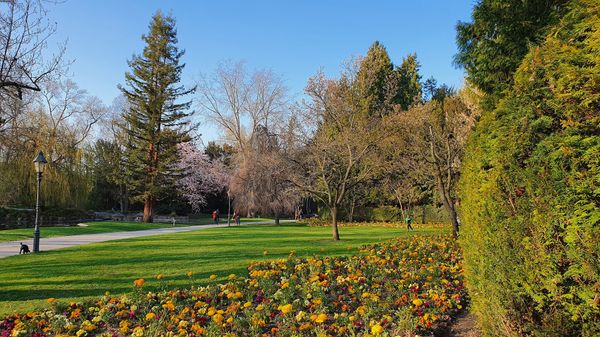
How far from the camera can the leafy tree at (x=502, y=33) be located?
31.6 feet

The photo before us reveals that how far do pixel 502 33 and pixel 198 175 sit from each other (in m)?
37.3

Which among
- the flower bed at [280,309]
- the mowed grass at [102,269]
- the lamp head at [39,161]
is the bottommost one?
the mowed grass at [102,269]

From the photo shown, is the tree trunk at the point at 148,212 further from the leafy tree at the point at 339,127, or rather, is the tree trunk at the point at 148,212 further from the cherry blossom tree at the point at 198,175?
the leafy tree at the point at 339,127

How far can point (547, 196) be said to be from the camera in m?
2.25

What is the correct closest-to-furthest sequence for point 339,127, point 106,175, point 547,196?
point 547,196
point 339,127
point 106,175

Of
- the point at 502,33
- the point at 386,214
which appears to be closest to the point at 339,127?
the point at 502,33

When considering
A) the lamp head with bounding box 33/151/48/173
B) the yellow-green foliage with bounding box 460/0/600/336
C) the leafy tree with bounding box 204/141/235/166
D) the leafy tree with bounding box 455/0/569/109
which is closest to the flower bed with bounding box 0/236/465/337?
the yellow-green foliage with bounding box 460/0/600/336

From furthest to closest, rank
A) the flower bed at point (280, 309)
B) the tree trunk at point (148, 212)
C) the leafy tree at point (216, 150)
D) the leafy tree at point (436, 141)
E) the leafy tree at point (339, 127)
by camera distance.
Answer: the leafy tree at point (216, 150), the tree trunk at point (148, 212), the leafy tree at point (436, 141), the leafy tree at point (339, 127), the flower bed at point (280, 309)

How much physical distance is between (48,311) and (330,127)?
444 inches

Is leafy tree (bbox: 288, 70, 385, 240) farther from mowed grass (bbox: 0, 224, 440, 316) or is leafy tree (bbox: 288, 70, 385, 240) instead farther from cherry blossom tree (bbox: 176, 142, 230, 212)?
cherry blossom tree (bbox: 176, 142, 230, 212)

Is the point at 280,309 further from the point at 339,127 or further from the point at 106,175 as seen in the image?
the point at 106,175

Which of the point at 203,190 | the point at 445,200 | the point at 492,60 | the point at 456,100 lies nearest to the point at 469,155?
the point at 492,60

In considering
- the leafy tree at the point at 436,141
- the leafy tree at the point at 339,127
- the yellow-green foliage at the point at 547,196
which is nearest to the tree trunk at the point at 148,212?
the leafy tree at the point at 436,141

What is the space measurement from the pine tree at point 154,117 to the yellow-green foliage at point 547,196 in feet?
106
